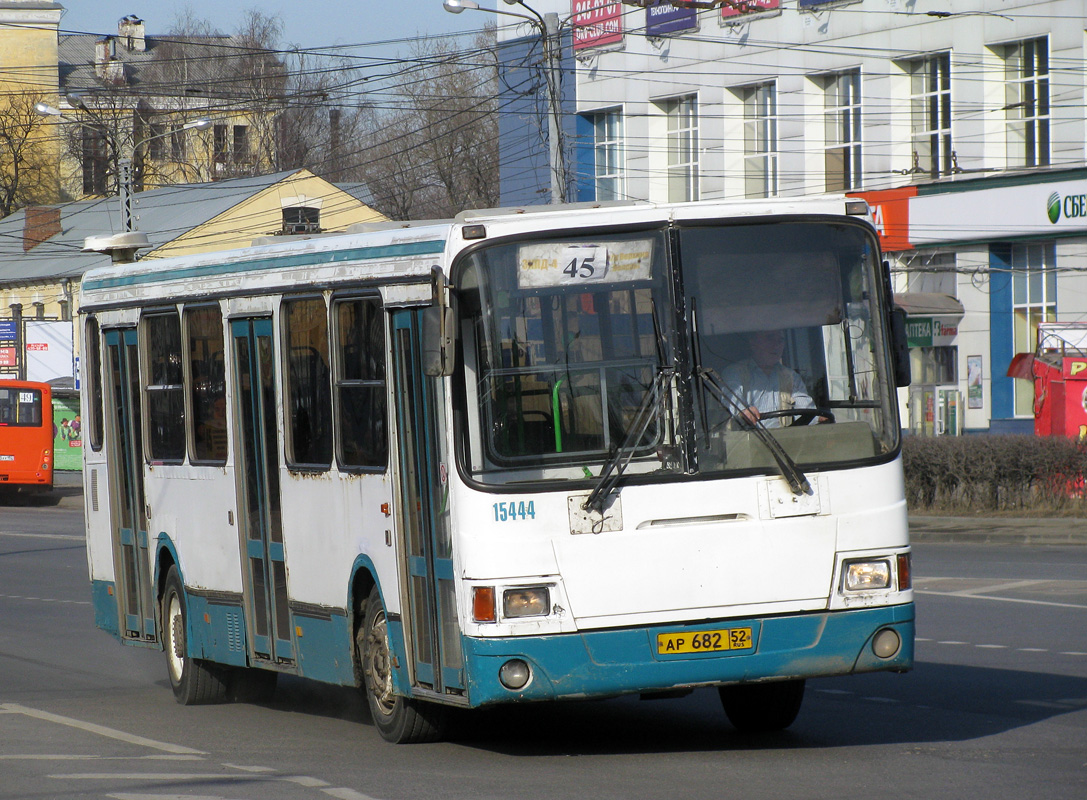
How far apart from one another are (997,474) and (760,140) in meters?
15.7

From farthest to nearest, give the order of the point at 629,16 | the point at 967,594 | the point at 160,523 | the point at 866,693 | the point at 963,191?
the point at 629,16, the point at 963,191, the point at 967,594, the point at 160,523, the point at 866,693

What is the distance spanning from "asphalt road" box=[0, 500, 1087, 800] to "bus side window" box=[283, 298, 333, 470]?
149cm

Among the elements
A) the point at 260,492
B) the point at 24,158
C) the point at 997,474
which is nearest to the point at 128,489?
the point at 260,492

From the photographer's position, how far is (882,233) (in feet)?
118

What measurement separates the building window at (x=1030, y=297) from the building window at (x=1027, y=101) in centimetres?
173

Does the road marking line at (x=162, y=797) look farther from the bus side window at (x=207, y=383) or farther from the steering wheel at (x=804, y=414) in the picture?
the bus side window at (x=207, y=383)

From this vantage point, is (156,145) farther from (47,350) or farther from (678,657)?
(678,657)

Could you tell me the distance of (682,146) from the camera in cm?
4050

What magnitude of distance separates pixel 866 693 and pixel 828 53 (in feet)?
91.7

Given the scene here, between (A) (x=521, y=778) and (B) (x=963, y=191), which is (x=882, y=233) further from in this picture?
(A) (x=521, y=778)

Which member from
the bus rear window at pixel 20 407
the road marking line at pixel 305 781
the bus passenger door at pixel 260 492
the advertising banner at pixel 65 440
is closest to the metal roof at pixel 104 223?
the advertising banner at pixel 65 440

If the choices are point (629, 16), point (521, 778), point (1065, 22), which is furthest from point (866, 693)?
point (629, 16)

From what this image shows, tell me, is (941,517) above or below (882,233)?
below

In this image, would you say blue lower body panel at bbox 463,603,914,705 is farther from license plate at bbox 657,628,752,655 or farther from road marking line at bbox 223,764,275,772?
road marking line at bbox 223,764,275,772
